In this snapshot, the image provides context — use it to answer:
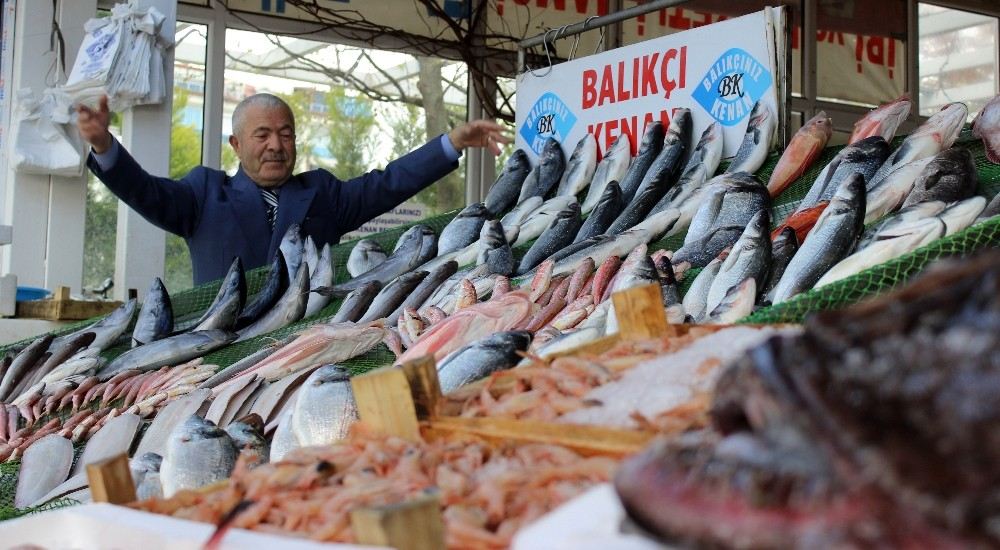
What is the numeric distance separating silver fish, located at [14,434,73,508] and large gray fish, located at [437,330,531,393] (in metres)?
1.49

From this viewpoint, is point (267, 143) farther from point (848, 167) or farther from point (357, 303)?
point (848, 167)

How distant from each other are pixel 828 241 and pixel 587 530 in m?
2.35

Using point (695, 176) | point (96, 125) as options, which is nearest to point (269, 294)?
point (96, 125)

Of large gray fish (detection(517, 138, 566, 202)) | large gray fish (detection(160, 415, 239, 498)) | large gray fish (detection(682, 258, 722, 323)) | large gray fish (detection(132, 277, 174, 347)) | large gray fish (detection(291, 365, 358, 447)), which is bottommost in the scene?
large gray fish (detection(160, 415, 239, 498))

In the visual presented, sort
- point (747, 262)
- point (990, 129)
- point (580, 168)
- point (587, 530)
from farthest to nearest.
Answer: point (580, 168) < point (990, 129) < point (747, 262) < point (587, 530)

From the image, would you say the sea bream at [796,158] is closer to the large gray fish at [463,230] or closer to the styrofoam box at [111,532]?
the large gray fish at [463,230]

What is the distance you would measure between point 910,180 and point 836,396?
113 inches

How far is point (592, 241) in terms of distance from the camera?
4305 millimetres

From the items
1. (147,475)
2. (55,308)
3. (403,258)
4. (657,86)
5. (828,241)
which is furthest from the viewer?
(55,308)

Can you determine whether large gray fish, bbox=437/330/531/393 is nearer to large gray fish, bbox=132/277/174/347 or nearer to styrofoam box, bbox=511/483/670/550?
styrofoam box, bbox=511/483/670/550

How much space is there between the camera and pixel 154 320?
4.91 m

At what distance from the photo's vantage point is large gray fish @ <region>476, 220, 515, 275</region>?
4.46 meters

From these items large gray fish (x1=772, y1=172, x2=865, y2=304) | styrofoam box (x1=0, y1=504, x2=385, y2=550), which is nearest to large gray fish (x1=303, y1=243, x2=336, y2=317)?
large gray fish (x1=772, y1=172, x2=865, y2=304)

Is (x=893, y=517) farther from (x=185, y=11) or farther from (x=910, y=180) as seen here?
(x=185, y=11)
